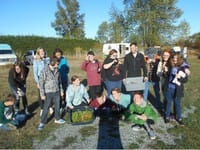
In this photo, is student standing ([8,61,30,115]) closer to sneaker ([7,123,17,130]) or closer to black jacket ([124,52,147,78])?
sneaker ([7,123,17,130])

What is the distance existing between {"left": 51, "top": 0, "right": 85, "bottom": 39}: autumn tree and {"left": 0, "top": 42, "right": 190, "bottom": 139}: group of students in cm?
5884

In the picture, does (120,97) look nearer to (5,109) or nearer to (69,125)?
(69,125)

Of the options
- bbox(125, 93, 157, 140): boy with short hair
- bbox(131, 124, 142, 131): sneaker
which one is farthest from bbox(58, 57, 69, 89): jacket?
bbox(131, 124, 142, 131): sneaker

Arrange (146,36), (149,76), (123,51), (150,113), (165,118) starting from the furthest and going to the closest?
(146,36) < (123,51) < (149,76) < (165,118) < (150,113)

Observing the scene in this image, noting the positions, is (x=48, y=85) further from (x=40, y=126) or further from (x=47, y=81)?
(x=40, y=126)

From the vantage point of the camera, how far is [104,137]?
6191 mm

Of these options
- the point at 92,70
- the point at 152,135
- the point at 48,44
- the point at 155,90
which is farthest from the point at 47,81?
the point at 48,44

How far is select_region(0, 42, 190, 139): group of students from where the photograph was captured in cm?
689

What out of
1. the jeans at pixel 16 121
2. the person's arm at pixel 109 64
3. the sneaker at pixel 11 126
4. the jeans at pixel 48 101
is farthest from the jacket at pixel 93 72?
the sneaker at pixel 11 126

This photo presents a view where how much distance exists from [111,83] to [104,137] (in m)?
2.16

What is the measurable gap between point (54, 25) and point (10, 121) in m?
62.6

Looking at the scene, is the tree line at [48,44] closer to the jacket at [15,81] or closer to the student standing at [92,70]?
the jacket at [15,81]

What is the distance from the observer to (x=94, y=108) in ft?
26.5

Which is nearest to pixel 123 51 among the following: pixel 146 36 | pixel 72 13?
pixel 146 36
